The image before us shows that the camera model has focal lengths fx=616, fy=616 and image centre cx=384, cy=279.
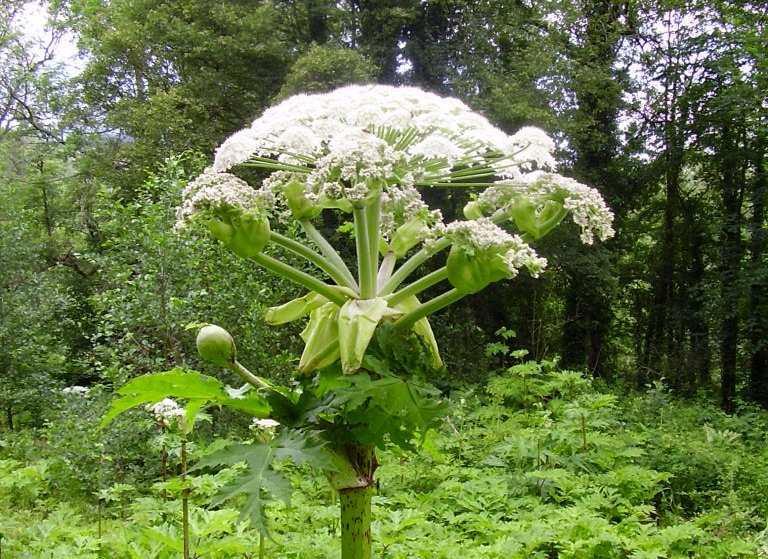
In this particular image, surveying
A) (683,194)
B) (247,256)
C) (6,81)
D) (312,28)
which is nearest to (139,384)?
(247,256)

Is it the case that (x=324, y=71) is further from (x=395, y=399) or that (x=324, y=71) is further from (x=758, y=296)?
(x=395, y=399)

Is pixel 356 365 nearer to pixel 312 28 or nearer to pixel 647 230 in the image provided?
pixel 312 28

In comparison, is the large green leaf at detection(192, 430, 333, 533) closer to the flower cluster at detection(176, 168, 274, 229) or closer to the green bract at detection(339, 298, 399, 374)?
the green bract at detection(339, 298, 399, 374)

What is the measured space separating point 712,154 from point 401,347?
1348cm

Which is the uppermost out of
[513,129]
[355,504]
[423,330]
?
[513,129]

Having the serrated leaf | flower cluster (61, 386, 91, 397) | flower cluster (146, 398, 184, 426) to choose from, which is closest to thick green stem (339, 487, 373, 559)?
the serrated leaf

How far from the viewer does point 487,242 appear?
→ 85cm

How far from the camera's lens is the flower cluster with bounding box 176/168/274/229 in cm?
89

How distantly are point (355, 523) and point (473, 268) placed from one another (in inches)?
16.2

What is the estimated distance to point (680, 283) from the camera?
13273mm

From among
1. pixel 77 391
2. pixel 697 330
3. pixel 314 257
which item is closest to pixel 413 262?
pixel 314 257

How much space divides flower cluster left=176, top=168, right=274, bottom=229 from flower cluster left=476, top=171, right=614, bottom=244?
409 millimetres

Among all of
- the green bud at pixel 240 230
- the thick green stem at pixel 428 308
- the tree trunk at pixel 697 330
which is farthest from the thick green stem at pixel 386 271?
the tree trunk at pixel 697 330

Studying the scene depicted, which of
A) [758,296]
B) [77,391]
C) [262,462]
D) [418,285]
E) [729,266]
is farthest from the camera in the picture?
[729,266]
